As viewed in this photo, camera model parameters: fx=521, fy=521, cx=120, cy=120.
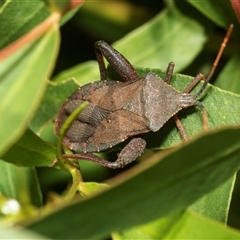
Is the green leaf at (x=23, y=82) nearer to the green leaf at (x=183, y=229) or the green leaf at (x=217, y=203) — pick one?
the green leaf at (x=183, y=229)

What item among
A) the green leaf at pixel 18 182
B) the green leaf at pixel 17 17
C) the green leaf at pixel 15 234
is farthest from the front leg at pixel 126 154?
the green leaf at pixel 15 234

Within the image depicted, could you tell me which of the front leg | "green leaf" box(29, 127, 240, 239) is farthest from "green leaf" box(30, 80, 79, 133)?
"green leaf" box(29, 127, 240, 239)

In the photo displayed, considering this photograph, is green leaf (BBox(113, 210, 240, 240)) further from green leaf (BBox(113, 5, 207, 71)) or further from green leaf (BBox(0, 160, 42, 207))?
green leaf (BBox(113, 5, 207, 71))

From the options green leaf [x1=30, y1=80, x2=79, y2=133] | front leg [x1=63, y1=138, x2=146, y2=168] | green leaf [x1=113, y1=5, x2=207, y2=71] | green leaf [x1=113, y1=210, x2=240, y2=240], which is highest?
green leaf [x1=113, y1=5, x2=207, y2=71]

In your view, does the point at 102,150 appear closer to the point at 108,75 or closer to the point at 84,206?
the point at 108,75

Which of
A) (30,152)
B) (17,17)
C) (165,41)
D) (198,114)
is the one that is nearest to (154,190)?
(30,152)

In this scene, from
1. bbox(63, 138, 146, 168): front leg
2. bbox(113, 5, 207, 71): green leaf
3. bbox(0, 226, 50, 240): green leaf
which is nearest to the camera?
bbox(0, 226, 50, 240): green leaf

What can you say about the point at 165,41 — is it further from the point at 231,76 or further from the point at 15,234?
the point at 15,234
